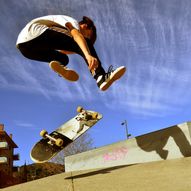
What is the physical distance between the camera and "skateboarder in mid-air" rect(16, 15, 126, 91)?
17.2ft

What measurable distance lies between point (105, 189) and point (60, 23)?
3366 millimetres

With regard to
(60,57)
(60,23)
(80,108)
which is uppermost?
(60,23)

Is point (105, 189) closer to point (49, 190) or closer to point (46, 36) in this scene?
point (49, 190)

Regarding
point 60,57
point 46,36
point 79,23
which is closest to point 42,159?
point 60,57

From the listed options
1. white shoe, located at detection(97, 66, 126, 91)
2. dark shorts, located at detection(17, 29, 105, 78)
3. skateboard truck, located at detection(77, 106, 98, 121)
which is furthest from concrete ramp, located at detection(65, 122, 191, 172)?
dark shorts, located at detection(17, 29, 105, 78)

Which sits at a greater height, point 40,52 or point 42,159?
point 40,52

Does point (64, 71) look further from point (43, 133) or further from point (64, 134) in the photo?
point (64, 134)

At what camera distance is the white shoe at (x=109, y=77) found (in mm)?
4949

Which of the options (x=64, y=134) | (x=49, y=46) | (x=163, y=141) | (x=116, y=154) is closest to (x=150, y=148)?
(x=163, y=141)

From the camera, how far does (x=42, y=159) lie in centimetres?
532

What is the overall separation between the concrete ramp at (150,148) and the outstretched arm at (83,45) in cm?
227

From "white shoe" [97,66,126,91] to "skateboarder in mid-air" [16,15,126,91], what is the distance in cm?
9

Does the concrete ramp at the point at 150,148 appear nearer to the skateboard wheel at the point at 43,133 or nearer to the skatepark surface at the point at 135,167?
the skatepark surface at the point at 135,167

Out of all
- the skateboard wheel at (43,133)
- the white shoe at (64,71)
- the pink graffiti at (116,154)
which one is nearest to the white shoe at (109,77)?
the white shoe at (64,71)
